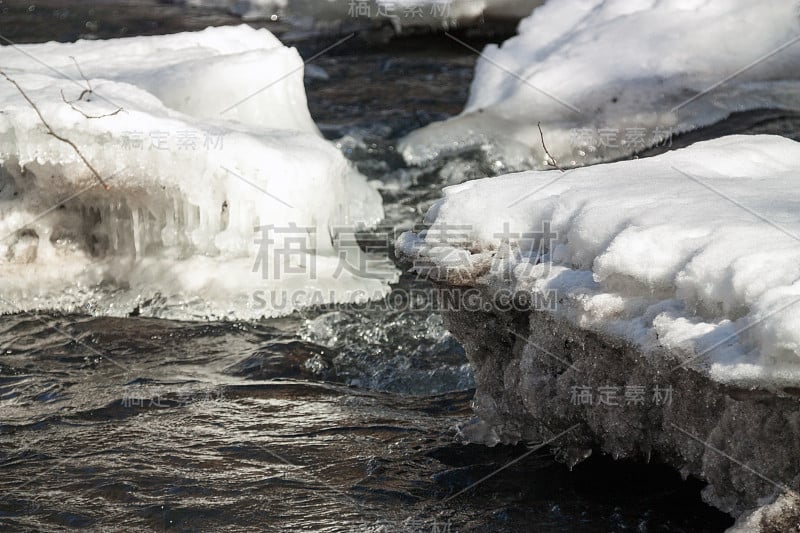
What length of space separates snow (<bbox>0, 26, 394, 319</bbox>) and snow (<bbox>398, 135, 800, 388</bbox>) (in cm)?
205

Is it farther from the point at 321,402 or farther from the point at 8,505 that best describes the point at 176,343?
the point at 8,505

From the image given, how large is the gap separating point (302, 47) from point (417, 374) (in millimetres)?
6801

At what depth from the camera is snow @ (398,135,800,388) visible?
2338mm

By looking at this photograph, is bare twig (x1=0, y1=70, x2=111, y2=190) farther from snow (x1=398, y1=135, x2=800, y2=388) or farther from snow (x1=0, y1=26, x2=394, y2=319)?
snow (x1=398, y1=135, x2=800, y2=388)

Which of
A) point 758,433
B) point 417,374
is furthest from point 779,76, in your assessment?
point 758,433

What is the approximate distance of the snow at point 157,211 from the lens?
5.09 meters

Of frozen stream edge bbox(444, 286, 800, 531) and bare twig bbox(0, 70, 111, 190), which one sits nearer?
frozen stream edge bbox(444, 286, 800, 531)

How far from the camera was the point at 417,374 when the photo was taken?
440 centimetres

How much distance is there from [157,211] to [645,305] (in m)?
3.31

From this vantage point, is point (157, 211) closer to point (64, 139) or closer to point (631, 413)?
point (64, 139)

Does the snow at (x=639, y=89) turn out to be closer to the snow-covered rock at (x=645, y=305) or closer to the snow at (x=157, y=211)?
the snow at (x=157, y=211)

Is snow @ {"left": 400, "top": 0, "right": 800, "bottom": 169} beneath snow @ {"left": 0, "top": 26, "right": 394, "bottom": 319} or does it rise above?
above

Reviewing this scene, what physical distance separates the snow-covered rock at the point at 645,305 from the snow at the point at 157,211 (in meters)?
2.05

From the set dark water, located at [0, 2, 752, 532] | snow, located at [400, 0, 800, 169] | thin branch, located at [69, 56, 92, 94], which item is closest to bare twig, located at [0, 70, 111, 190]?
thin branch, located at [69, 56, 92, 94]
